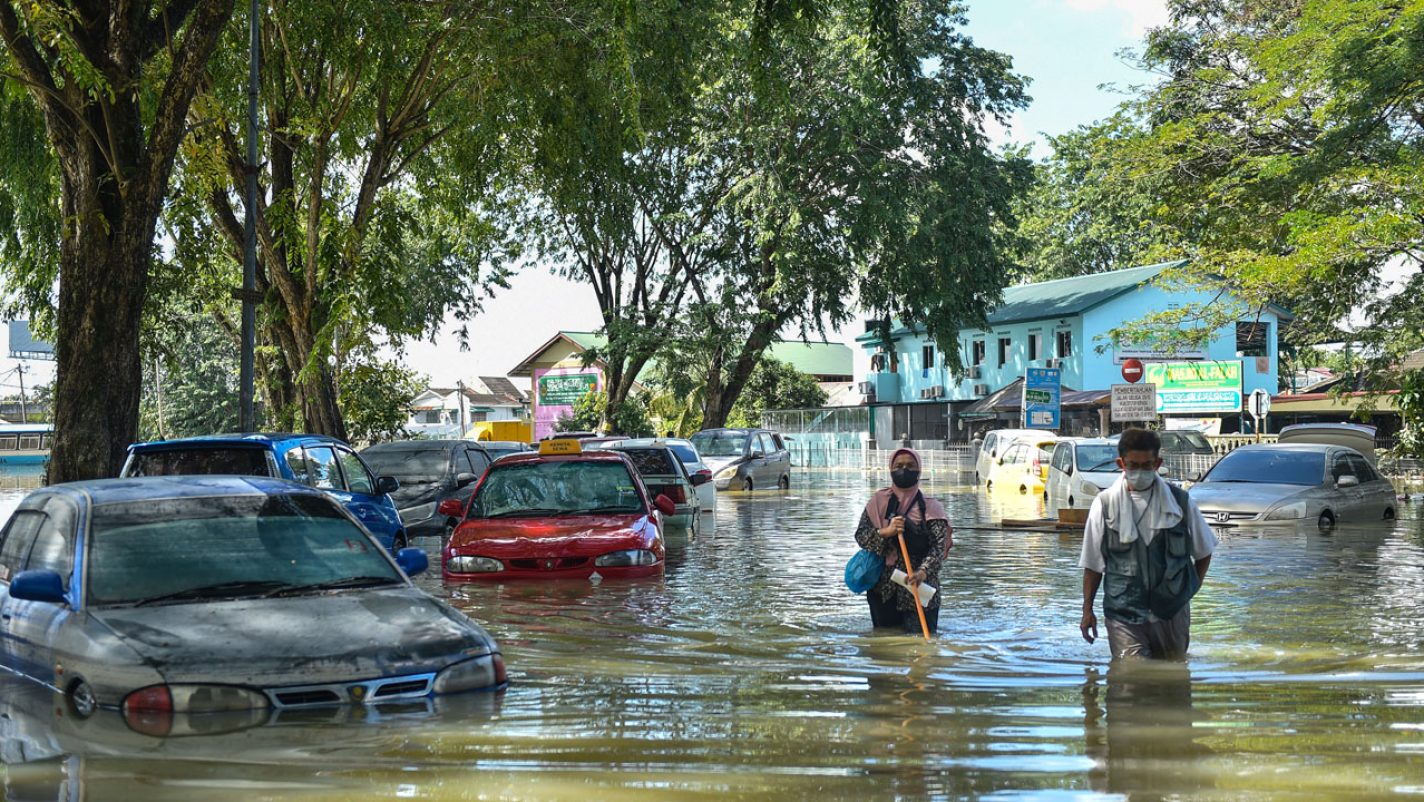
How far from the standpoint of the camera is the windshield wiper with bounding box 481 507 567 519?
14.4 metres

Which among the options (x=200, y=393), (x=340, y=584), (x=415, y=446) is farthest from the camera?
(x=200, y=393)

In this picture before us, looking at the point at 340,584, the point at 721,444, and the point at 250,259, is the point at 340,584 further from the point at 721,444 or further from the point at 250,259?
the point at 721,444

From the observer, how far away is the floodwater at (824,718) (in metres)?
5.93

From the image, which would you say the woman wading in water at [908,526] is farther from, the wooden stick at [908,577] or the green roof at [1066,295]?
the green roof at [1066,295]

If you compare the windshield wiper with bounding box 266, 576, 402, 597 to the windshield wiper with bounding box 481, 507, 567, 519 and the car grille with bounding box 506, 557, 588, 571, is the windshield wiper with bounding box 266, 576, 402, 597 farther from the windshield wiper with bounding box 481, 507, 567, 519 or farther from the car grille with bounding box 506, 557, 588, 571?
the windshield wiper with bounding box 481, 507, 567, 519

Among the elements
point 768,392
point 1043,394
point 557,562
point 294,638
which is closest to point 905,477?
point 294,638

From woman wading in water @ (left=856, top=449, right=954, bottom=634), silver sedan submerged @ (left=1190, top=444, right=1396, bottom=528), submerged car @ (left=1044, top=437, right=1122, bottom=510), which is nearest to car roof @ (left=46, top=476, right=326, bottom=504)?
woman wading in water @ (left=856, top=449, right=954, bottom=634)

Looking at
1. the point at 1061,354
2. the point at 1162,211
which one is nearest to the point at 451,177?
the point at 1162,211

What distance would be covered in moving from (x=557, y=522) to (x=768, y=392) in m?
58.0

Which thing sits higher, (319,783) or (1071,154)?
(1071,154)

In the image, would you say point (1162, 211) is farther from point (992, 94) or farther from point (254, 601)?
point (254, 601)

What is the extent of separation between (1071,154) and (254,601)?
57751 mm

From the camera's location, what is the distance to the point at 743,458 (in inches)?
1528

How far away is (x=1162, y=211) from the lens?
102ft
